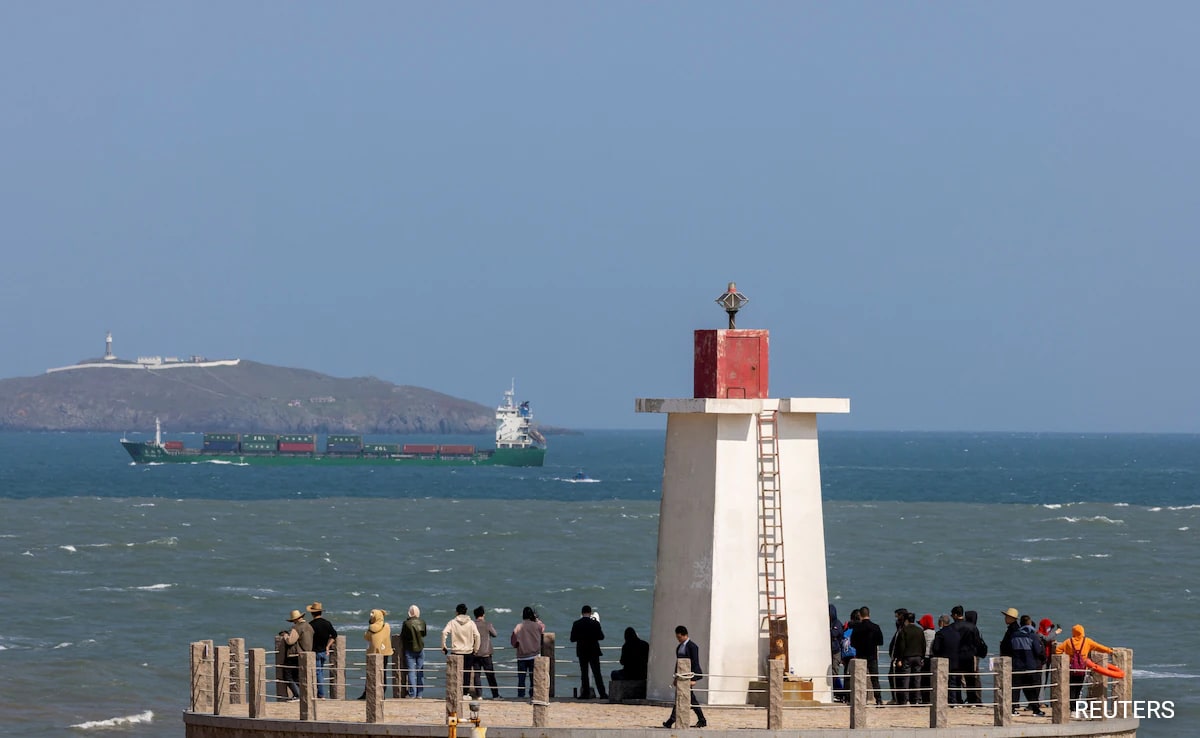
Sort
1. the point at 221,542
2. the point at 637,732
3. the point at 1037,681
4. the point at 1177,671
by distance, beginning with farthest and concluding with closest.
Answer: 1. the point at 221,542
2. the point at 1177,671
3. the point at 1037,681
4. the point at 637,732

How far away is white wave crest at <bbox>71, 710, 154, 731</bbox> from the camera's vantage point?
3459cm

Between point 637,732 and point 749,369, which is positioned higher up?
point 749,369

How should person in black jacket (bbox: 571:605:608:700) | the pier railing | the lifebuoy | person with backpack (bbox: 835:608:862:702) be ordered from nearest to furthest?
the pier railing
the lifebuoy
person with backpack (bbox: 835:608:862:702)
person in black jacket (bbox: 571:605:608:700)

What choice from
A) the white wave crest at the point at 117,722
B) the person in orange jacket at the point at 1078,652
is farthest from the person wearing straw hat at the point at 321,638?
the white wave crest at the point at 117,722

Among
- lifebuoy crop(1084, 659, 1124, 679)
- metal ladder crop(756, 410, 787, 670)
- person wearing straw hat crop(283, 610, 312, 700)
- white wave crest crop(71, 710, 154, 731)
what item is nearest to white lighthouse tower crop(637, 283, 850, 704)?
metal ladder crop(756, 410, 787, 670)

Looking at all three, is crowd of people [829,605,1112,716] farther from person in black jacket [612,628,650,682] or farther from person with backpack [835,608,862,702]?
person in black jacket [612,628,650,682]

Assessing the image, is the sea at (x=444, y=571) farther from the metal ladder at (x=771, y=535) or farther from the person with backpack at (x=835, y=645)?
the metal ladder at (x=771, y=535)

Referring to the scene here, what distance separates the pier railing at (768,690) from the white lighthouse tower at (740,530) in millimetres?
311

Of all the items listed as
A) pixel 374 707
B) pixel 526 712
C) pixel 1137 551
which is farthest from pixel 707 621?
pixel 1137 551

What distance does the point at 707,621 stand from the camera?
20.1 m

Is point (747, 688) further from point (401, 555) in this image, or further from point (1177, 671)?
point (401, 555)

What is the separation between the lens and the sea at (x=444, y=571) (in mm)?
41844

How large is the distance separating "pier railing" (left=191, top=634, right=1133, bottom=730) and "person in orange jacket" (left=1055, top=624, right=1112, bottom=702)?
5.2 inches

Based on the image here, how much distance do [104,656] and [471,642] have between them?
78.0 feet
